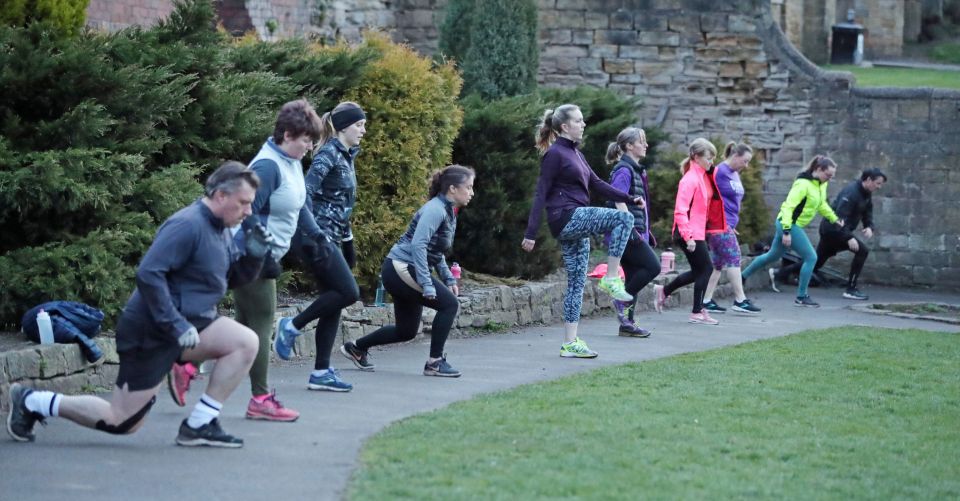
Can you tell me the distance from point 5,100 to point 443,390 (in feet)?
11.0

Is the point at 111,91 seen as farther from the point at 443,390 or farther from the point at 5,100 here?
the point at 443,390

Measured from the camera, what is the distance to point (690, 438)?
287 inches

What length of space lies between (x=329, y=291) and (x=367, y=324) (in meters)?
2.58

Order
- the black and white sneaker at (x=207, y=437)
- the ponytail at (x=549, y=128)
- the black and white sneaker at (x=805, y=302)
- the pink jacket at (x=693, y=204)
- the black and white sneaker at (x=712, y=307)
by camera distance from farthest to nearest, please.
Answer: the black and white sneaker at (x=805, y=302), the black and white sneaker at (x=712, y=307), the pink jacket at (x=693, y=204), the ponytail at (x=549, y=128), the black and white sneaker at (x=207, y=437)

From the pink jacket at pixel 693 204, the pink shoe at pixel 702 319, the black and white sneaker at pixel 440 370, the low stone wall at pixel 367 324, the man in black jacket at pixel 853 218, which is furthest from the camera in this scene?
the man in black jacket at pixel 853 218

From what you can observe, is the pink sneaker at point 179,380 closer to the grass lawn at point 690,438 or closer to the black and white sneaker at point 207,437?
the black and white sneaker at point 207,437

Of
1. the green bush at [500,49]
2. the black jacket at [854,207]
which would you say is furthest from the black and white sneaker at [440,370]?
the green bush at [500,49]

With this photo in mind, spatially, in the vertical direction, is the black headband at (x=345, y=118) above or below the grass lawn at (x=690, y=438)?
above

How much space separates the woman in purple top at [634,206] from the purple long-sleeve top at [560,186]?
1.07 meters

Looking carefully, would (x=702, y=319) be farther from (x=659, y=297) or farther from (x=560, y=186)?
(x=560, y=186)

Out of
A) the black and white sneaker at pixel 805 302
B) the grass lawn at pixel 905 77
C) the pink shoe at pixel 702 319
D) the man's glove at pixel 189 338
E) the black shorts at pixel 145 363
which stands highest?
the man's glove at pixel 189 338

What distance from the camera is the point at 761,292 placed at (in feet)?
58.0

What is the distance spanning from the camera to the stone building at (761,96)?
19.4 m

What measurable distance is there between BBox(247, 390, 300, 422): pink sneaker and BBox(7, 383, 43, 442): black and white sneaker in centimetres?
118
